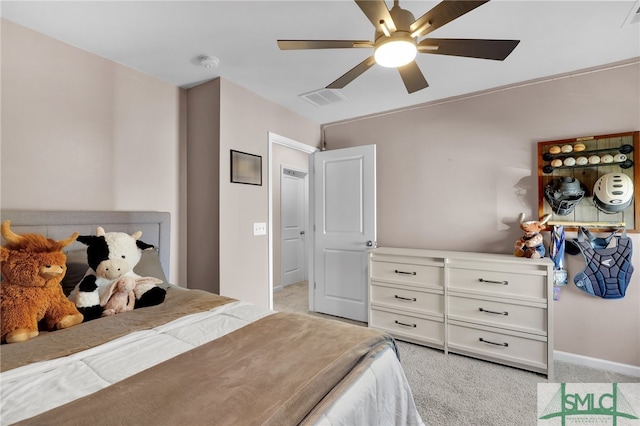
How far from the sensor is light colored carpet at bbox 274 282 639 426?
5.90ft

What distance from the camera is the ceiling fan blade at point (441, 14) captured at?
1103 mm

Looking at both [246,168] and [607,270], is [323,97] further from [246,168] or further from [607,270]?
[607,270]

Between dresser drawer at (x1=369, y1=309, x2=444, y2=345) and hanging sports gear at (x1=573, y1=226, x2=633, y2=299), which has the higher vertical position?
hanging sports gear at (x1=573, y1=226, x2=633, y2=299)

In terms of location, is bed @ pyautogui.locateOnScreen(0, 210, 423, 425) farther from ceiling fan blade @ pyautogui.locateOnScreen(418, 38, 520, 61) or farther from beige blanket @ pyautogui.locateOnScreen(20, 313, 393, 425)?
ceiling fan blade @ pyautogui.locateOnScreen(418, 38, 520, 61)

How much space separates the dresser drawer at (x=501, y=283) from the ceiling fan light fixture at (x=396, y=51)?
6.06 ft

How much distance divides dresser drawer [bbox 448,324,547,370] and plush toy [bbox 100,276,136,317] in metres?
2.45

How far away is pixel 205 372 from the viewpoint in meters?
1.00

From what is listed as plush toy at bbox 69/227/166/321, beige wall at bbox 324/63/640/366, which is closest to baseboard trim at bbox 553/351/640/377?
beige wall at bbox 324/63/640/366

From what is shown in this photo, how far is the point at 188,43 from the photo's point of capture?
2045 mm

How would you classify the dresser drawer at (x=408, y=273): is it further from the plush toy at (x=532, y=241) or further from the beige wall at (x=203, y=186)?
the beige wall at (x=203, y=186)

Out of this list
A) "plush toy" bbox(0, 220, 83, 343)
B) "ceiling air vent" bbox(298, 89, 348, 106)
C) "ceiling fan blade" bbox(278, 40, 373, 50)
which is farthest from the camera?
"ceiling air vent" bbox(298, 89, 348, 106)

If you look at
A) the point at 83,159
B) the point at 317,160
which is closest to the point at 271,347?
the point at 83,159

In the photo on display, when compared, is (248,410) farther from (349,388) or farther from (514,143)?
(514,143)

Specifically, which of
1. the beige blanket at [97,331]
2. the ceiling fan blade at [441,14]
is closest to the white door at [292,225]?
the beige blanket at [97,331]
